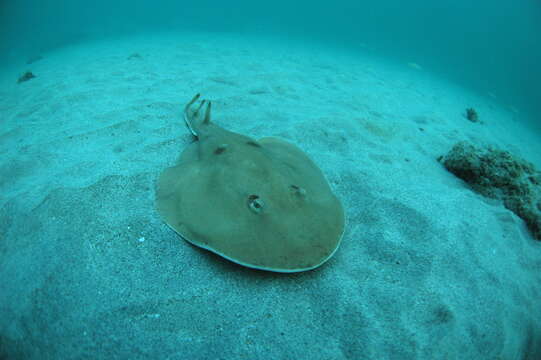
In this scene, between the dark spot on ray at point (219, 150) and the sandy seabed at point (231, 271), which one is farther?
the dark spot on ray at point (219, 150)

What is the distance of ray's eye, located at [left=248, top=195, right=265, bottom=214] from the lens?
182 cm

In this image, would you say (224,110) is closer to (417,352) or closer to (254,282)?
(254,282)

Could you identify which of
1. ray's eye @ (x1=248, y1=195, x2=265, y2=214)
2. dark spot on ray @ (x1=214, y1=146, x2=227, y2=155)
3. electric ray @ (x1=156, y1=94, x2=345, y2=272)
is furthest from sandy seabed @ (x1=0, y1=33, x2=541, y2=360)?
dark spot on ray @ (x1=214, y1=146, x2=227, y2=155)

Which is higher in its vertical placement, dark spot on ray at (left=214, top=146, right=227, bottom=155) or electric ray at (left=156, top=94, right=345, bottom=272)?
dark spot on ray at (left=214, top=146, right=227, bottom=155)

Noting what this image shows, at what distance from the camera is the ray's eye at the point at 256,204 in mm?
1815

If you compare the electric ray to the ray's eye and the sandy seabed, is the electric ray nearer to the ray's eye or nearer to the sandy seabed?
the ray's eye

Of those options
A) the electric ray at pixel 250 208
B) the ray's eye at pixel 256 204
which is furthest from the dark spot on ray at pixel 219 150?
the ray's eye at pixel 256 204

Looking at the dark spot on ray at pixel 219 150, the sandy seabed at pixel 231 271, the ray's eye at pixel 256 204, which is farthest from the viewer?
the dark spot on ray at pixel 219 150

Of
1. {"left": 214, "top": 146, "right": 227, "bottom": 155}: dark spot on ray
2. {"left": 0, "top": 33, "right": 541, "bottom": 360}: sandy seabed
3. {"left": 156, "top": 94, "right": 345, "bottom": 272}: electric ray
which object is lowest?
{"left": 0, "top": 33, "right": 541, "bottom": 360}: sandy seabed

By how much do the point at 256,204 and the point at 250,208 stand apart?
0.06 m

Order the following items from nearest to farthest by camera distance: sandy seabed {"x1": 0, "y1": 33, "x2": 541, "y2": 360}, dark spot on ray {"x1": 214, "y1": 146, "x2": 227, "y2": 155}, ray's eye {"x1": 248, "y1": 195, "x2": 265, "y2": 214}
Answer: sandy seabed {"x1": 0, "y1": 33, "x2": 541, "y2": 360} → ray's eye {"x1": 248, "y1": 195, "x2": 265, "y2": 214} → dark spot on ray {"x1": 214, "y1": 146, "x2": 227, "y2": 155}

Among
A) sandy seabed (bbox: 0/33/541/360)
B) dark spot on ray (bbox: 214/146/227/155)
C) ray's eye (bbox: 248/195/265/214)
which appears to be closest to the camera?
sandy seabed (bbox: 0/33/541/360)

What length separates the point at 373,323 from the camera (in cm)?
171

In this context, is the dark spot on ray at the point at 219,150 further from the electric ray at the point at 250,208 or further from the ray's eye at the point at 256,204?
the ray's eye at the point at 256,204
